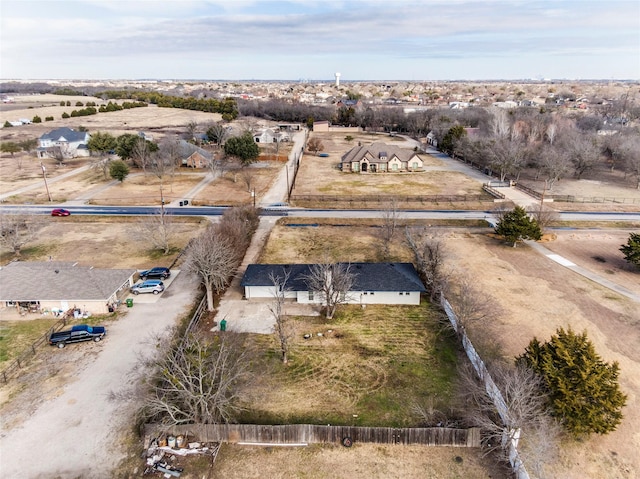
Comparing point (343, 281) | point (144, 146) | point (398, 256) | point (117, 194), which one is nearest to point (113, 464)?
point (343, 281)

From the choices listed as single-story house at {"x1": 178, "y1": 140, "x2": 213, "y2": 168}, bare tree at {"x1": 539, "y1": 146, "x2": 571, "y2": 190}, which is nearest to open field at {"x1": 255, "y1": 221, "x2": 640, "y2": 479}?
bare tree at {"x1": 539, "y1": 146, "x2": 571, "y2": 190}

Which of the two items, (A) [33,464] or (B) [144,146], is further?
(B) [144,146]

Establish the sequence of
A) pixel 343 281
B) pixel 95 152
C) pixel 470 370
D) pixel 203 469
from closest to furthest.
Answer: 1. pixel 203 469
2. pixel 470 370
3. pixel 343 281
4. pixel 95 152

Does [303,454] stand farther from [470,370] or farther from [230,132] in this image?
[230,132]

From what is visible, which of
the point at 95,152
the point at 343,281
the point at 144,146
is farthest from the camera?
the point at 95,152

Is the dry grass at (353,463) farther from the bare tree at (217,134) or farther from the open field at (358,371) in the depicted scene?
the bare tree at (217,134)

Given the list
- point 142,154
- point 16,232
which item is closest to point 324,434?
point 16,232
